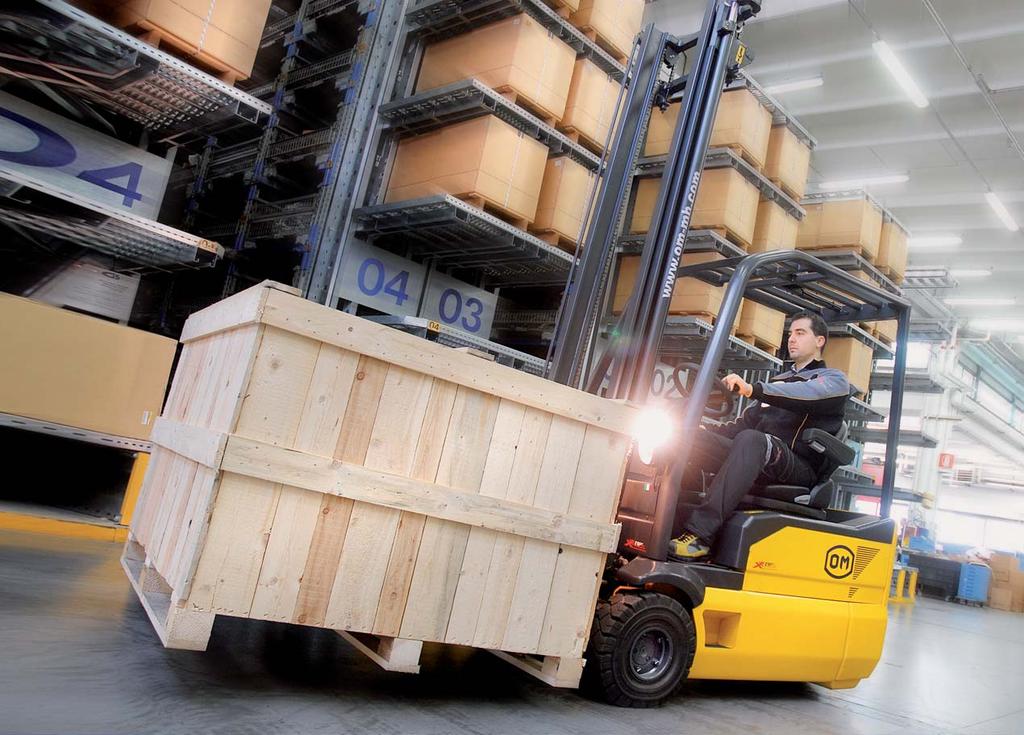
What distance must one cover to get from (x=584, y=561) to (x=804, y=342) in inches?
78.1

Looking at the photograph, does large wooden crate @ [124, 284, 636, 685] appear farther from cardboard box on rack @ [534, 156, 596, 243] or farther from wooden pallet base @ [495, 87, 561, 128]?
wooden pallet base @ [495, 87, 561, 128]

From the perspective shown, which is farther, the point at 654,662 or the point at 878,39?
the point at 878,39

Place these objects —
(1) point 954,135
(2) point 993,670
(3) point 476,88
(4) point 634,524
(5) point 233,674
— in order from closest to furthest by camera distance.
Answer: (5) point 233,674 → (4) point 634,524 → (3) point 476,88 → (2) point 993,670 → (1) point 954,135

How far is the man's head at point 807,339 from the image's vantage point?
4.22 metres

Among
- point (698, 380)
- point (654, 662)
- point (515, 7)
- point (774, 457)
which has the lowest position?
point (654, 662)

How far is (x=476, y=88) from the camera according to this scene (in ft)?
18.1

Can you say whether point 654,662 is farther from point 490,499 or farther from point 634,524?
point 490,499

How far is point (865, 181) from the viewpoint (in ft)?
53.1

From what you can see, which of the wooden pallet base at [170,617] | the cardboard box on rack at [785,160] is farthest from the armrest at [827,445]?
the cardboard box on rack at [785,160]

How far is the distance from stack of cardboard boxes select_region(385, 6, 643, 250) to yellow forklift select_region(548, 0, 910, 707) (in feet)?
4.02

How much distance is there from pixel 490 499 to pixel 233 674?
46.5 inches

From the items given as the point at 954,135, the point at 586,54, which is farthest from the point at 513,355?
the point at 954,135

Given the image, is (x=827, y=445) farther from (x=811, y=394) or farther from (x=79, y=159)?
(x=79, y=159)

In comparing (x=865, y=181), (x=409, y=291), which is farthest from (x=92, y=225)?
(x=865, y=181)
